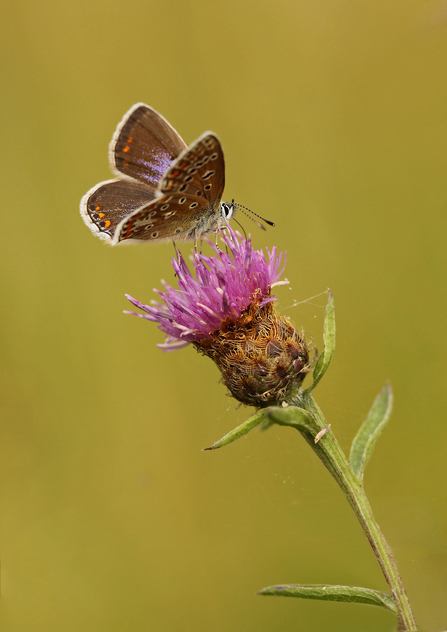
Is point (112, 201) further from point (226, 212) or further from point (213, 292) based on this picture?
point (213, 292)

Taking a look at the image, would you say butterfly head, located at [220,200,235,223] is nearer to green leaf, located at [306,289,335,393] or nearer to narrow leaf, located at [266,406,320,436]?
green leaf, located at [306,289,335,393]

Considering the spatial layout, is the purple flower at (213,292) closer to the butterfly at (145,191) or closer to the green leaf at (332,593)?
the butterfly at (145,191)

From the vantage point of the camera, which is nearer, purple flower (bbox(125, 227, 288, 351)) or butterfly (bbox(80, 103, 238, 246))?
purple flower (bbox(125, 227, 288, 351))

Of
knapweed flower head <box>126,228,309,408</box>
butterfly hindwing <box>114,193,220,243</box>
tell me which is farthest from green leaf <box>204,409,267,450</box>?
butterfly hindwing <box>114,193,220,243</box>

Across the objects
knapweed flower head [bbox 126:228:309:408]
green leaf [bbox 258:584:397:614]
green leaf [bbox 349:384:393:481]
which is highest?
knapweed flower head [bbox 126:228:309:408]

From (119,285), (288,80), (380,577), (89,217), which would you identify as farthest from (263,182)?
(380,577)

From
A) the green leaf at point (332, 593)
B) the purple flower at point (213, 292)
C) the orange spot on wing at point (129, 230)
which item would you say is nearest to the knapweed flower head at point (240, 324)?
the purple flower at point (213, 292)

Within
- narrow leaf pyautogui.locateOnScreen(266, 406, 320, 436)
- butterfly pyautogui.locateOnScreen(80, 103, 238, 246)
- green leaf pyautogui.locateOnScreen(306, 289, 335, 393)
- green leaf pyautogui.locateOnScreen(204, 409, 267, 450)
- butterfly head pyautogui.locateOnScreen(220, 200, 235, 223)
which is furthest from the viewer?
butterfly head pyautogui.locateOnScreen(220, 200, 235, 223)

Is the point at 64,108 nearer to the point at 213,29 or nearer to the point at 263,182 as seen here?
the point at 213,29
